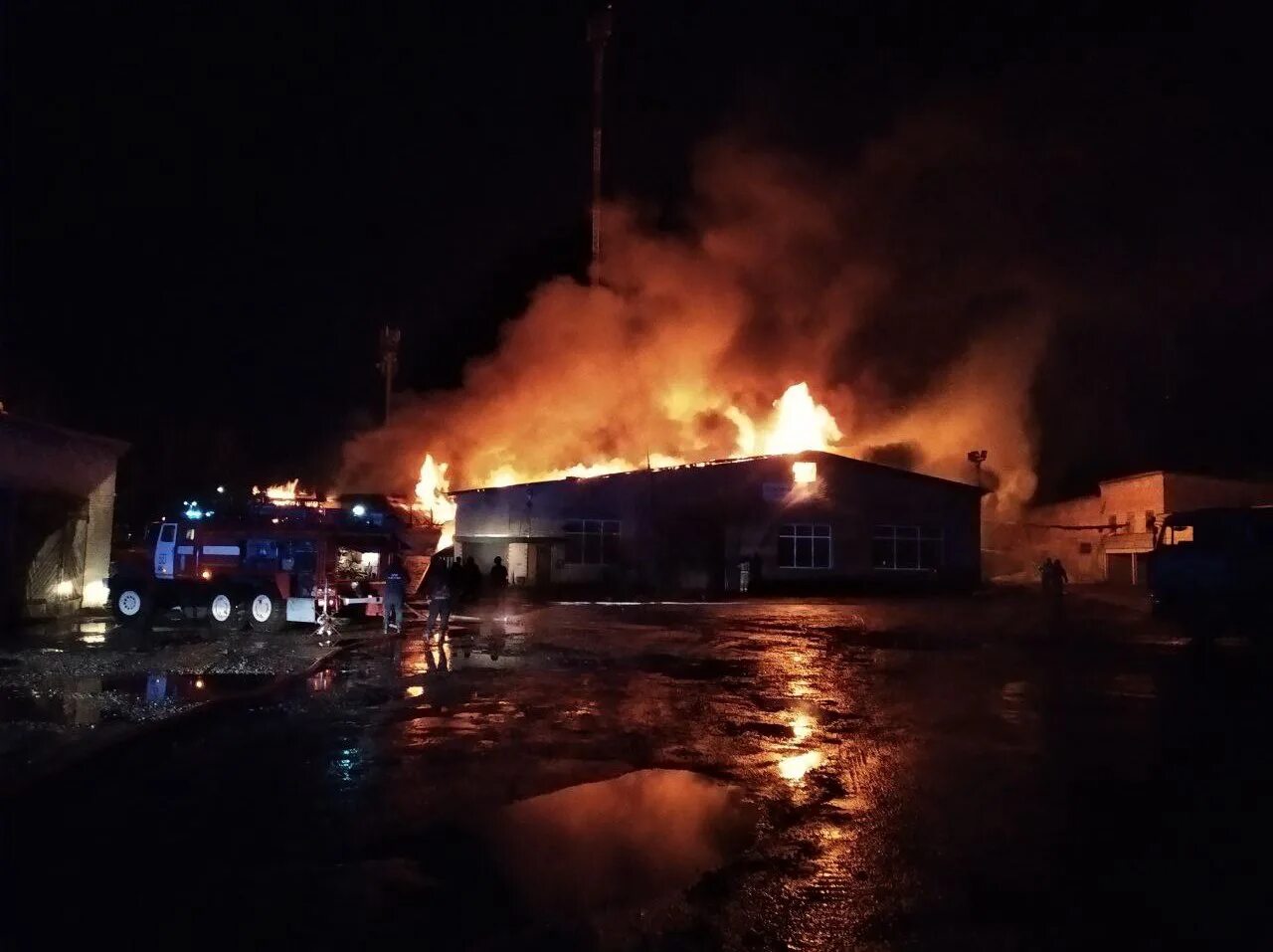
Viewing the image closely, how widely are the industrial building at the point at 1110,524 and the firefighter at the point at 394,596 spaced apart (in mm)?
21173

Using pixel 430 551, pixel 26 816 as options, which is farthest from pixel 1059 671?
pixel 430 551

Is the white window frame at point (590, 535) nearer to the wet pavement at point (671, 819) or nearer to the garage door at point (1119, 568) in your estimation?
the garage door at point (1119, 568)

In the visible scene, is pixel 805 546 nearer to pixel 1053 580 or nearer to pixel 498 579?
pixel 498 579

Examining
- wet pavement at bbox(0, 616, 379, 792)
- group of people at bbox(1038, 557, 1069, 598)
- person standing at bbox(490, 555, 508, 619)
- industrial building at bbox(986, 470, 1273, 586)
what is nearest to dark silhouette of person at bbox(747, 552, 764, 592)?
person standing at bbox(490, 555, 508, 619)

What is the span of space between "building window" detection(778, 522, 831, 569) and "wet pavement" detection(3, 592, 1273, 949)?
20.9m

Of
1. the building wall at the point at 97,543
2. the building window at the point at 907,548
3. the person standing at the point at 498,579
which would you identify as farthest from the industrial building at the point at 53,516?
the building window at the point at 907,548

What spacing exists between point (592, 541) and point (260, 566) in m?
14.7

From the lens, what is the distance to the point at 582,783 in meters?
7.23

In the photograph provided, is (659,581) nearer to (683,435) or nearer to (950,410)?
(683,435)

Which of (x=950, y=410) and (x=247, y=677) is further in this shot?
(x=950, y=410)

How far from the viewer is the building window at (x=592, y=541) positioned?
33.6 m

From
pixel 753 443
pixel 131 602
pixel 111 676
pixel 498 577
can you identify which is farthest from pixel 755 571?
pixel 111 676

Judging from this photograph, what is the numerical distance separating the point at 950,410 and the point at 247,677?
111 ft

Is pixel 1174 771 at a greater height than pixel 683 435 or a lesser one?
lesser
